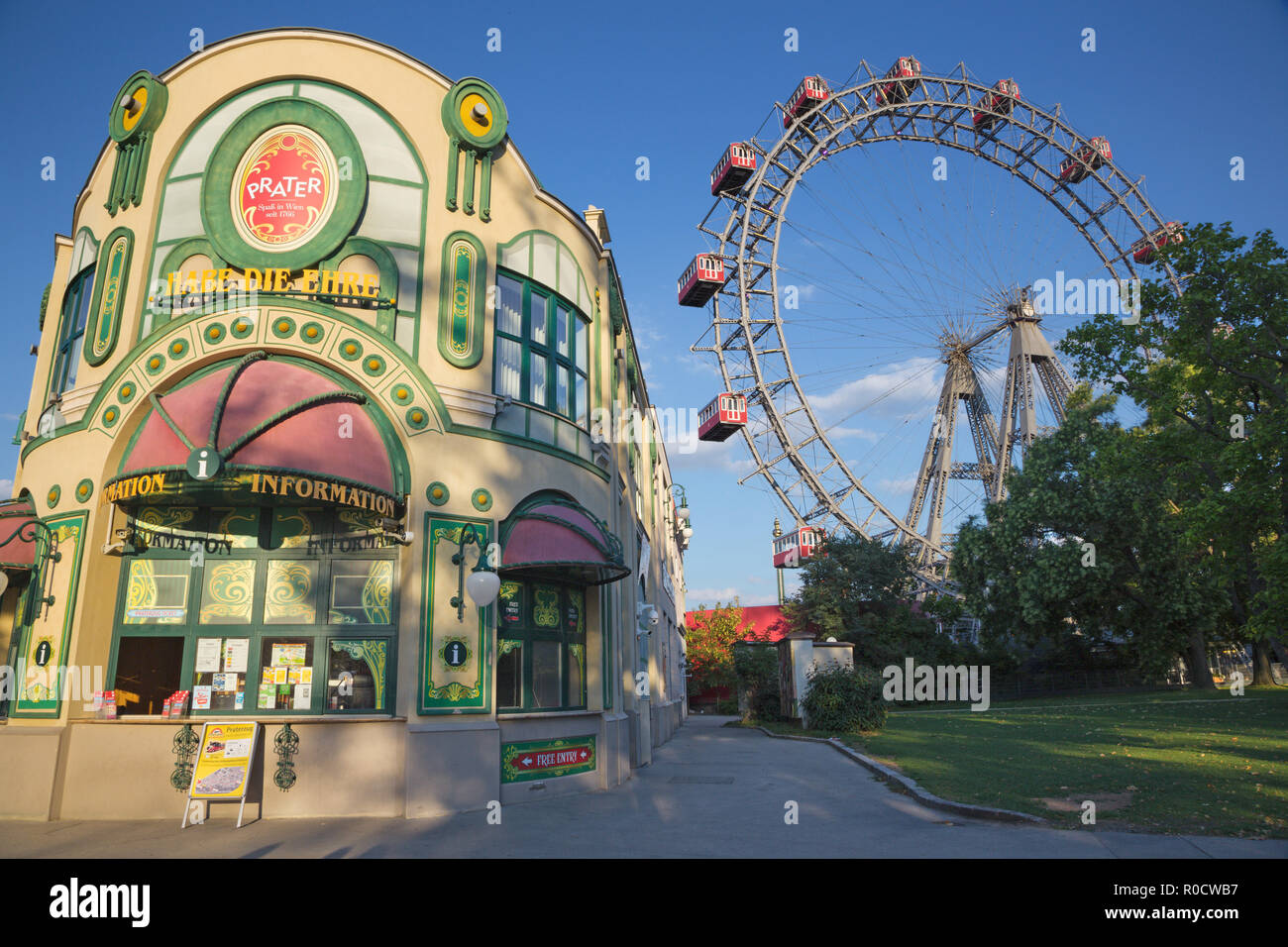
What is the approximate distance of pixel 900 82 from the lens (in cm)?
4538

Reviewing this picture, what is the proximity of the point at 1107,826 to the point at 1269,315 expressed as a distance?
15135 millimetres

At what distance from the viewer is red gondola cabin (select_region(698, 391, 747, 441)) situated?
41.8 metres

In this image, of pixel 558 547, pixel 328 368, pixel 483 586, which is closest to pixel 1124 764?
pixel 558 547

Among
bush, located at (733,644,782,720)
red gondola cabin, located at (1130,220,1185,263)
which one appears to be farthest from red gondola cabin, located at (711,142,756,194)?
bush, located at (733,644,782,720)

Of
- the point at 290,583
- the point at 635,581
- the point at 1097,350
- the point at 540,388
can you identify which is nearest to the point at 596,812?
the point at 290,583

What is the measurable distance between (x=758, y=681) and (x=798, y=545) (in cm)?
1636

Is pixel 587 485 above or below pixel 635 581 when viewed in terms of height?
above

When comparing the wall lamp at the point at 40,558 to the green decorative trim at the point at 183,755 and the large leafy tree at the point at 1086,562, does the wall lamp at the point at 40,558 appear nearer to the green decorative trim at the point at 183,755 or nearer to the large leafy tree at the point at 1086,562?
the green decorative trim at the point at 183,755

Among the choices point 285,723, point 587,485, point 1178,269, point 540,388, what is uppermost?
point 1178,269

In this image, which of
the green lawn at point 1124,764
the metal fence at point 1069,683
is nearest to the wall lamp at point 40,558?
the green lawn at point 1124,764

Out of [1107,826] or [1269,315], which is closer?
[1107,826]

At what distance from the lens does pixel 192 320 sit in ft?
39.4
